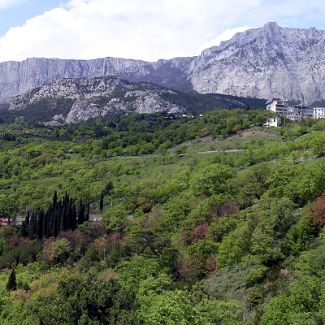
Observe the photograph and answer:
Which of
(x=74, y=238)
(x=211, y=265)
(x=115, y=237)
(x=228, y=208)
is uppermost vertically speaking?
(x=228, y=208)

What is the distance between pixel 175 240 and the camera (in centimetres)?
6178

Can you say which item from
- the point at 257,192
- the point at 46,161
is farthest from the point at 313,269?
the point at 46,161

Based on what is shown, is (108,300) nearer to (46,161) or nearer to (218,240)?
(218,240)

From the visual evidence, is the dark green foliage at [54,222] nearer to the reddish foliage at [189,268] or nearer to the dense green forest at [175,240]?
the dense green forest at [175,240]

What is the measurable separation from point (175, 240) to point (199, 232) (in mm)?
3297

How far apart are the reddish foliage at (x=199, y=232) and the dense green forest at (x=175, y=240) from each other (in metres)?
0.17

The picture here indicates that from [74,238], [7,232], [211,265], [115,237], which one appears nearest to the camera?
[211,265]

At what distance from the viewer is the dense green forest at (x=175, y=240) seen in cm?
3484

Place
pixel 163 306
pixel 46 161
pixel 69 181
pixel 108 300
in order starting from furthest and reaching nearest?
pixel 46 161, pixel 69 181, pixel 108 300, pixel 163 306

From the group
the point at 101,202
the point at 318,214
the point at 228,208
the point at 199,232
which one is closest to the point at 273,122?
the point at 101,202

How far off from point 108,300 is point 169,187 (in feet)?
189

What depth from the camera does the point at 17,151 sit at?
520 ft

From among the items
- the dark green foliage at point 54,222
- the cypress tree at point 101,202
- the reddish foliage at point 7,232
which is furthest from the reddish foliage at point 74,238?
the cypress tree at point 101,202

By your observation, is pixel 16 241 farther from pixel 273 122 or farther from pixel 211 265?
pixel 273 122
